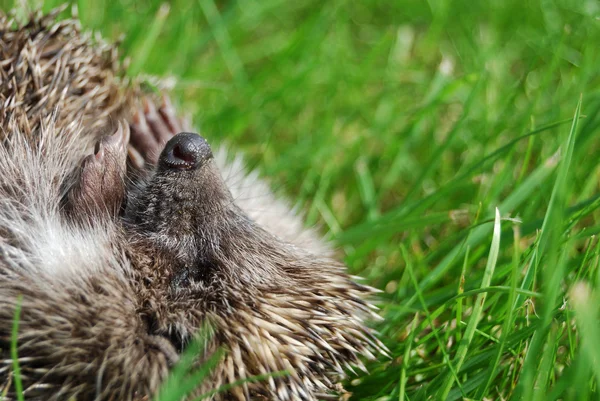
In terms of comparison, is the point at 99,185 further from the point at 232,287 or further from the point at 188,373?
the point at 188,373

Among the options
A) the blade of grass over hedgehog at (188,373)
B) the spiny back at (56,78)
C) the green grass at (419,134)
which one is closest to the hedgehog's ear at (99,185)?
the spiny back at (56,78)

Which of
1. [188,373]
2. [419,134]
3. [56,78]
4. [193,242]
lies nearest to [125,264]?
[193,242]

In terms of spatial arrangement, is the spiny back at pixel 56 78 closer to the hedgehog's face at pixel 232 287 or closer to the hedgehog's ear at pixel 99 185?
the hedgehog's ear at pixel 99 185

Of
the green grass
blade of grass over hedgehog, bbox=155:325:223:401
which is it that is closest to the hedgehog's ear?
blade of grass over hedgehog, bbox=155:325:223:401

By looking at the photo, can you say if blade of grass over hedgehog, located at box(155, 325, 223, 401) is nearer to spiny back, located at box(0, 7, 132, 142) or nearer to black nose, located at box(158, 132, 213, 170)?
black nose, located at box(158, 132, 213, 170)

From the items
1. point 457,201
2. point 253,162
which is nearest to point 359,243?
point 457,201

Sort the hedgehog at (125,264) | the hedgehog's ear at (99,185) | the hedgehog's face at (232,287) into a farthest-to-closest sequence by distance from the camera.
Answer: the hedgehog's ear at (99,185) → the hedgehog's face at (232,287) → the hedgehog at (125,264)
